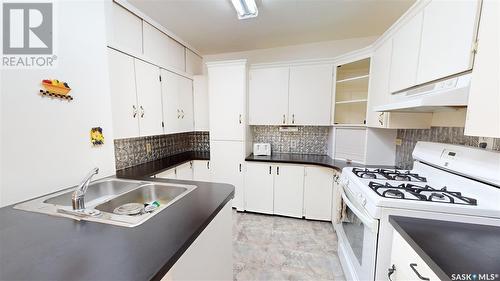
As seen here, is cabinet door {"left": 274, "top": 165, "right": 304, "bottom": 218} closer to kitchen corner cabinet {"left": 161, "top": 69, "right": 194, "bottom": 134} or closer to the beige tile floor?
the beige tile floor

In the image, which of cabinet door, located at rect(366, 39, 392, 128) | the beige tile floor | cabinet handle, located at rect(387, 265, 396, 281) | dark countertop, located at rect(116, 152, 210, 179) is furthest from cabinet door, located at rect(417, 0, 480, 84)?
dark countertop, located at rect(116, 152, 210, 179)

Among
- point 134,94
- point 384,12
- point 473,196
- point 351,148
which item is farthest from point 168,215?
point 384,12

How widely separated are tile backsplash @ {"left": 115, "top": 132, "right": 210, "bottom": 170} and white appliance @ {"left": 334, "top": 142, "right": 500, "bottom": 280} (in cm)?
237

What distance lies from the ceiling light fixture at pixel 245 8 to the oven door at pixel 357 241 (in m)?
1.93

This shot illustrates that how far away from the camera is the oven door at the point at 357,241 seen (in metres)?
1.17

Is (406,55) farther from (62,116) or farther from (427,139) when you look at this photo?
(62,116)

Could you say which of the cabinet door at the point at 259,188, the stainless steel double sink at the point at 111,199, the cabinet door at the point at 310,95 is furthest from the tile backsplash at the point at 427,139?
the stainless steel double sink at the point at 111,199

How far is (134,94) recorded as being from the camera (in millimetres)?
1992

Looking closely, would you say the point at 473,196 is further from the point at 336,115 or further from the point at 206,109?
the point at 206,109

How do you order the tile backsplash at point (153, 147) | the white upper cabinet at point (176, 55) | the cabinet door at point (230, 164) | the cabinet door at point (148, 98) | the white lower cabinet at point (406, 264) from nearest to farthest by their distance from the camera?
the white lower cabinet at point (406, 264) → the cabinet door at point (148, 98) → the tile backsplash at point (153, 147) → the white upper cabinet at point (176, 55) → the cabinet door at point (230, 164)

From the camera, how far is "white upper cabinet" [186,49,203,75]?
2938 mm

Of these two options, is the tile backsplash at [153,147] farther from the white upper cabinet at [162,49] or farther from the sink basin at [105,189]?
the white upper cabinet at [162,49]

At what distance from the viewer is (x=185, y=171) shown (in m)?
2.70

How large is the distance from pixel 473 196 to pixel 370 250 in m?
0.69
